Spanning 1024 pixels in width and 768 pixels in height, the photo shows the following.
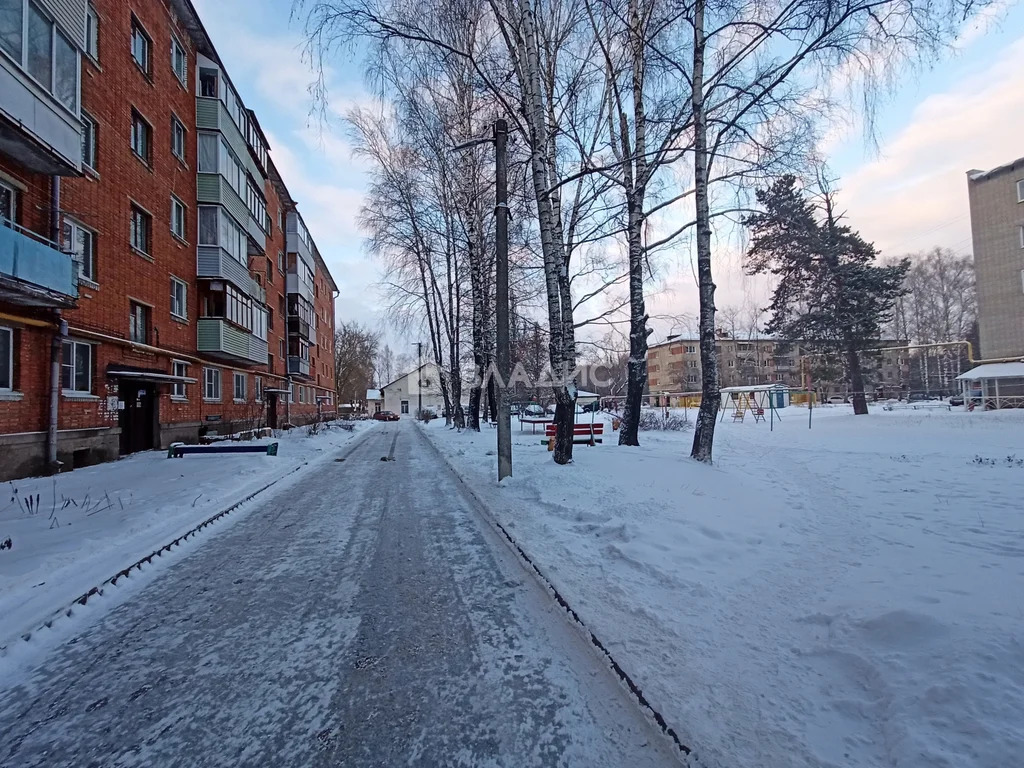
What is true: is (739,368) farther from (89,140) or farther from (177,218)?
(89,140)

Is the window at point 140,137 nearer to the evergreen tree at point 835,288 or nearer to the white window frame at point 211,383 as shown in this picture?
the white window frame at point 211,383

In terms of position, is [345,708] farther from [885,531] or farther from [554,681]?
[885,531]

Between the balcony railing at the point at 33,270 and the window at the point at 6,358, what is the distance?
77 centimetres

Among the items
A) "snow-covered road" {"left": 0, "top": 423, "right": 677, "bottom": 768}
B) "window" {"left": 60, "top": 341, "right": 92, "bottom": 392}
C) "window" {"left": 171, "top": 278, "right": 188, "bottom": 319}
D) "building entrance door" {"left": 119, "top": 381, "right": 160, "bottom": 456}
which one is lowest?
"snow-covered road" {"left": 0, "top": 423, "right": 677, "bottom": 768}

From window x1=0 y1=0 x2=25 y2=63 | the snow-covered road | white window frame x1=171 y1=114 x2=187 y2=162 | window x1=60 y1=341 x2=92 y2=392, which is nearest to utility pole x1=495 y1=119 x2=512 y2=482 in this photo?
the snow-covered road

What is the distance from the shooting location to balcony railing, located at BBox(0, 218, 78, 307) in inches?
358

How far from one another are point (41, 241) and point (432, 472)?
8927mm

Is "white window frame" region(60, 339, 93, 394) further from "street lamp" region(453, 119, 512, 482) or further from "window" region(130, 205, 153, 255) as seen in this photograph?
"street lamp" region(453, 119, 512, 482)

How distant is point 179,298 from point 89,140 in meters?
5.76

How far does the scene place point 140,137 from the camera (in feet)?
52.0

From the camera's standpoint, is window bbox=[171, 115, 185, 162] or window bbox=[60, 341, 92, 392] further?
window bbox=[171, 115, 185, 162]

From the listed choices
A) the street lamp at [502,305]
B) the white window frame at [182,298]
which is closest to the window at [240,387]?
the white window frame at [182,298]

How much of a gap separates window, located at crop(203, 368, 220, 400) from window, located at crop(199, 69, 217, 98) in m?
10.4

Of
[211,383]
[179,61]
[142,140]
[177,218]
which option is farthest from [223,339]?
[179,61]
